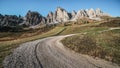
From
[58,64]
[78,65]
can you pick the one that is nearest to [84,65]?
[78,65]

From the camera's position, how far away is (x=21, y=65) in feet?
57.2

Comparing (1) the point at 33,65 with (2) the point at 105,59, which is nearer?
(1) the point at 33,65

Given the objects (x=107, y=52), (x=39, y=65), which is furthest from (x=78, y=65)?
(x=107, y=52)

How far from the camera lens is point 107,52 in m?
23.0

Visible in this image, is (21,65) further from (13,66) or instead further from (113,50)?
(113,50)

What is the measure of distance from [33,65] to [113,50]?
11.4 meters

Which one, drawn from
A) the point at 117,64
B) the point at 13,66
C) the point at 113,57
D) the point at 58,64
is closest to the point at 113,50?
the point at 113,57

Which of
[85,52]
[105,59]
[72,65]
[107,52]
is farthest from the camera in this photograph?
[85,52]

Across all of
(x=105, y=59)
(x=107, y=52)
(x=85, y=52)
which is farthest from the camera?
(x=85, y=52)

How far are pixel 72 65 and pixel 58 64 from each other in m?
1.38

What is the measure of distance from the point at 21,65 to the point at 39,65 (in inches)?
69.9

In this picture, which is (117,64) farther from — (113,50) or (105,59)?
(113,50)

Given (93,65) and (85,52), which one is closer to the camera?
(93,65)

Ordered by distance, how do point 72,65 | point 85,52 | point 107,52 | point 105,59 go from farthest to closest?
point 85,52
point 107,52
point 105,59
point 72,65
